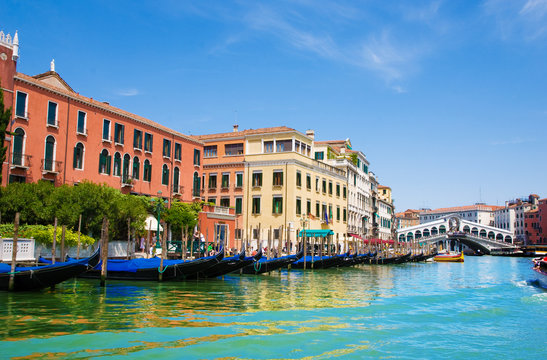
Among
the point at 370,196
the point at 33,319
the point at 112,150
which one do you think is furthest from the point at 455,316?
the point at 370,196

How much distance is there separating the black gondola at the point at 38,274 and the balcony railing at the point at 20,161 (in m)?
7.33

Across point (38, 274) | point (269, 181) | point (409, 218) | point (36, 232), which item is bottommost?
point (38, 274)

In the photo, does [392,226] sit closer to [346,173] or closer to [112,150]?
[346,173]

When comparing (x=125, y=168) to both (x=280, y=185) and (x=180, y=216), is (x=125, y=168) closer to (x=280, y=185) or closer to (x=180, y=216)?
(x=180, y=216)

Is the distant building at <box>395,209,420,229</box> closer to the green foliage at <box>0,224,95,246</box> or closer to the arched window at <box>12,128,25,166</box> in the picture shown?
the arched window at <box>12,128,25,166</box>

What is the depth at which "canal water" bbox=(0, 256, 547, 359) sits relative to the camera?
7.49m

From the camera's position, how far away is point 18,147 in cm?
1897

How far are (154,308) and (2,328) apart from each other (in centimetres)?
312

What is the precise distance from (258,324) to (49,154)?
14.0m

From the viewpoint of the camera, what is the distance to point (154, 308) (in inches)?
426

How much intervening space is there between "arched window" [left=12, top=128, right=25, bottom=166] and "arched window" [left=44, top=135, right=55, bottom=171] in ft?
3.42

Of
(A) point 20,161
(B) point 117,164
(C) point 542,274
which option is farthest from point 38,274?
(C) point 542,274

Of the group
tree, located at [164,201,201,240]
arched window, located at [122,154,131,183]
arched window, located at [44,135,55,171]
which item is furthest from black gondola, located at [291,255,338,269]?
arched window, located at [44,135,55,171]

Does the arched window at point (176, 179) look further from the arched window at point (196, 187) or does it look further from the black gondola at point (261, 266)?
the black gondola at point (261, 266)
